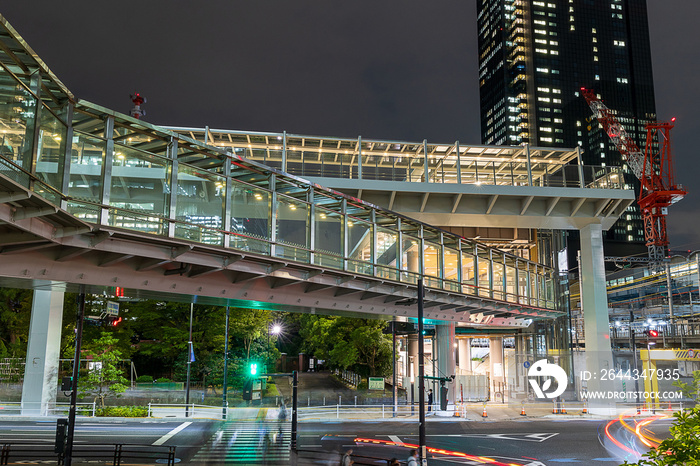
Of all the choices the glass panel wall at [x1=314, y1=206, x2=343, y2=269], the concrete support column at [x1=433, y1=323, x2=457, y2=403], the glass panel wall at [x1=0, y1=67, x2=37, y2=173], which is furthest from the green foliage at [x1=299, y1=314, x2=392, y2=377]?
the glass panel wall at [x1=0, y1=67, x2=37, y2=173]

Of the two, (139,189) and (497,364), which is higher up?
(139,189)

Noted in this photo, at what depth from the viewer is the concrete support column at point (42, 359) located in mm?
31953

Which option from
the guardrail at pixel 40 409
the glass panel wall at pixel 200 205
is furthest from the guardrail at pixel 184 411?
the glass panel wall at pixel 200 205

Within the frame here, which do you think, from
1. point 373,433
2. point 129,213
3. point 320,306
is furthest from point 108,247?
point 373,433

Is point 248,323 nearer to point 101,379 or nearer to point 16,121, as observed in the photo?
point 101,379

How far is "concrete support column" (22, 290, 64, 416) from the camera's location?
105 feet

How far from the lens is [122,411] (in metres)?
33.2

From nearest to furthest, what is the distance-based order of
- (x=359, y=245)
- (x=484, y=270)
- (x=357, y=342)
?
(x=359, y=245) → (x=484, y=270) → (x=357, y=342)

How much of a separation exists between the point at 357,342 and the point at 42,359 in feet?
87.2

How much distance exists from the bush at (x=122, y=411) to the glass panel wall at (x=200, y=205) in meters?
20.8

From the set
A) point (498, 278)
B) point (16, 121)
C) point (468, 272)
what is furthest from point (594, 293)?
point (16, 121)

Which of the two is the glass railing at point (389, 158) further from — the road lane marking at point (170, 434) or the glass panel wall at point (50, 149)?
the glass panel wall at point (50, 149)

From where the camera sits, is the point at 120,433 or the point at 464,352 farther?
the point at 464,352

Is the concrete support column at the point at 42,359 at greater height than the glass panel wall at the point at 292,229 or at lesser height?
lesser
